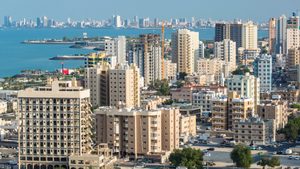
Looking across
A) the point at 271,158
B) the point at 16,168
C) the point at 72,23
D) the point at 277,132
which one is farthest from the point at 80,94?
the point at 72,23

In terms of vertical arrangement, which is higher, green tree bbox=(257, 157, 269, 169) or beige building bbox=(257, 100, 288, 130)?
beige building bbox=(257, 100, 288, 130)

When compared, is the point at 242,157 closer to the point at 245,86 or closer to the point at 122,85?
the point at 122,85

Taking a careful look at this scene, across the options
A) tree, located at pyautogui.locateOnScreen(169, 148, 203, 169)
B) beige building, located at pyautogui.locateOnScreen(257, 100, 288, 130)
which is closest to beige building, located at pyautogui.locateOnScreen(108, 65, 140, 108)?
beige building, located at pyautogui.locateOnScreen(257, 100, 288, 130)

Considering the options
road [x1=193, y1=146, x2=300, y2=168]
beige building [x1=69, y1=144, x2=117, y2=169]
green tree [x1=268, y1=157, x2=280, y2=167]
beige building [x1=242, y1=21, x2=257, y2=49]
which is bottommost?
road [x1=193, y1=146, x2=300, y2=168]

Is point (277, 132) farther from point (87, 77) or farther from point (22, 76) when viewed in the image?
point (22, 76)

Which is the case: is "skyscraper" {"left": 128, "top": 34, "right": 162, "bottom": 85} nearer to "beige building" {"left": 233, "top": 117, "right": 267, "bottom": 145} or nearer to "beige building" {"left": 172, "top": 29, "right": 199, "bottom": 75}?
"beige building" {"left": 172, "top": 29, "right": 199, "bottom": 75}
